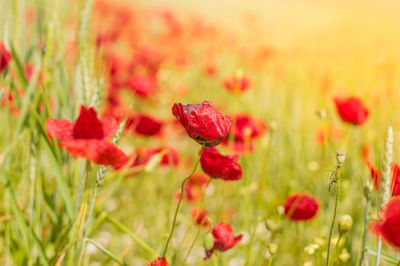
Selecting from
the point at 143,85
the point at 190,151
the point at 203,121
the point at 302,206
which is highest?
the point at 203,121

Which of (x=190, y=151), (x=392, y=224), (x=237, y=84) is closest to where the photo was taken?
(x=392, y=224)

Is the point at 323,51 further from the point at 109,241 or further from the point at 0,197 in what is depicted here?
the point at 0,197

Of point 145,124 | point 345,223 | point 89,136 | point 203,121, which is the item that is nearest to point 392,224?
point 345,223

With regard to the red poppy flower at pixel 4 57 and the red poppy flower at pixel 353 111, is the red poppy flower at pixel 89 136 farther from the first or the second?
the red poppy flower at pixel 353 111

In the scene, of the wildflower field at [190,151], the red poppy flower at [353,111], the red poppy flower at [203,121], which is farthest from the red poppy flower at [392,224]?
the red poppy flower at [353,111]

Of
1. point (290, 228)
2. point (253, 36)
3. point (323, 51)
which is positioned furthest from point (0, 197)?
point (253, 36)

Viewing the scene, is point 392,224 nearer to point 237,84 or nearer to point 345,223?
point 345,223

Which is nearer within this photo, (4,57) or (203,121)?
(203,121)
